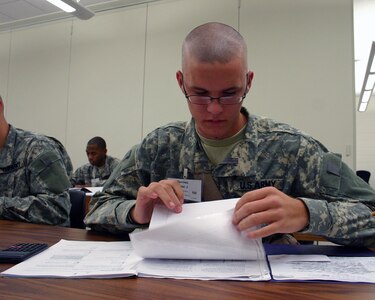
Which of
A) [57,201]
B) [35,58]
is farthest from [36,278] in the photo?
[35,58]

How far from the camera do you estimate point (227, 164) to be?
1070mm

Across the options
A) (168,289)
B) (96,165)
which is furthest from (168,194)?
(96,165)

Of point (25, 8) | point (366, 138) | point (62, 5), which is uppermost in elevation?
point (25, 8)

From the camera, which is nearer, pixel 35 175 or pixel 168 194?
pixel 168 194

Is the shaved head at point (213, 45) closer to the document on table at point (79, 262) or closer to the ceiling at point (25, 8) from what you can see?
the document on table at point (79, 262)

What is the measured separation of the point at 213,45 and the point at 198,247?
0.56m

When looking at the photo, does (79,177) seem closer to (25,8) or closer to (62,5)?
(62,5)

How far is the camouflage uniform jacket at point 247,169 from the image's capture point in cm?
100

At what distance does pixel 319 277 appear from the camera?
0.62m

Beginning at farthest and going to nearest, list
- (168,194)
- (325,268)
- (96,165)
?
(96,165), (168,194), (325,268)

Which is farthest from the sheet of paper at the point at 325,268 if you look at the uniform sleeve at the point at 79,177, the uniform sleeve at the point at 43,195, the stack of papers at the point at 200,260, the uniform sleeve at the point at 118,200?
the uniform sleeve at the point at 79,177

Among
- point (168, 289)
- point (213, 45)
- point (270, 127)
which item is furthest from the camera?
point (270, 127)

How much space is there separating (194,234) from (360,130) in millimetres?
9331

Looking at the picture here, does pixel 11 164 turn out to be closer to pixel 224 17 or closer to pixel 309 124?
pixel 309 124
